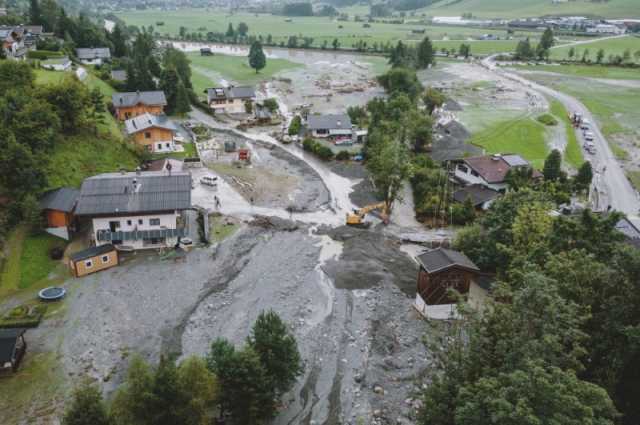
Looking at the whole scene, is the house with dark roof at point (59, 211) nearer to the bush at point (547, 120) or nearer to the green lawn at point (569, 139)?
the green lawn at point (569, 139)

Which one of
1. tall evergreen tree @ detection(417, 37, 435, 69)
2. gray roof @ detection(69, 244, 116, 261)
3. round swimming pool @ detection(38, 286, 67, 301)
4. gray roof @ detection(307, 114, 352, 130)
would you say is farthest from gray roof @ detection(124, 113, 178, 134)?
tall evergreen tree @ detection(417, 37, 435, 69)

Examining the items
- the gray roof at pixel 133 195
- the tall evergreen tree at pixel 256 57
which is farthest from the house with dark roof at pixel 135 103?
the tall evergreen tree at pixel 256 57

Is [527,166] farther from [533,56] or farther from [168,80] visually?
[533,56]

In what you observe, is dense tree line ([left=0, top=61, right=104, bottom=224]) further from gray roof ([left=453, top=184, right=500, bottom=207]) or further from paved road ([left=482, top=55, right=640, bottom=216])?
paved road ([left=482, top=55, right=640, bottom=216])

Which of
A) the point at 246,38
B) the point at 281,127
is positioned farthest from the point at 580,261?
the point at 246,38

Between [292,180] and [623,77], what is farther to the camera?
[623,77]

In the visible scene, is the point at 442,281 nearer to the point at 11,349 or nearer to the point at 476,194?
the point at 476,194
